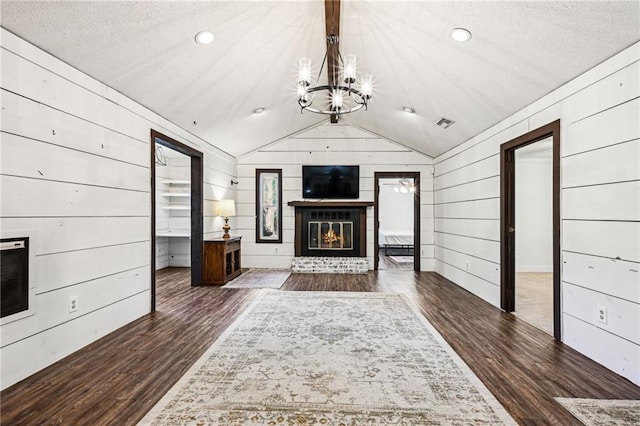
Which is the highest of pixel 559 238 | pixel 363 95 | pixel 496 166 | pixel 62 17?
pixel 62 17

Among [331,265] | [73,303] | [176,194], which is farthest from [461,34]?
[176,194]

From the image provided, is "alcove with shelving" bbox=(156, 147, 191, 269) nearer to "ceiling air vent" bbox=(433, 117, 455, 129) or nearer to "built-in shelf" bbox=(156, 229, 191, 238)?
"built-in shelf" bbox=(156, 229, 191, 238)

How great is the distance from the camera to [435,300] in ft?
15.0

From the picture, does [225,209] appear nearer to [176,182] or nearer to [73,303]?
[176,182]

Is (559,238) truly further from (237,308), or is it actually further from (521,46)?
(237,308)

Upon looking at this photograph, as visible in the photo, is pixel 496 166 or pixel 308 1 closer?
pixel 308 1

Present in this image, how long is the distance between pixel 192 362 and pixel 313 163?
5.17 m

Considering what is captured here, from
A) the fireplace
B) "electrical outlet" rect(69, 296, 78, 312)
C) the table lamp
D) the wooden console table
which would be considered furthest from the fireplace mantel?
"electrical outlet" rect(69, 296, 78, 312)

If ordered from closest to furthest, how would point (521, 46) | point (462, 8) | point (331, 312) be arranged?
point (462, 8) → point (521, 46) → point (331, 312)

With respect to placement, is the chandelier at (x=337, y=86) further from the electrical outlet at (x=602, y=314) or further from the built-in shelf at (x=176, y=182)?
the built-in shelf at (x=176, y=182)

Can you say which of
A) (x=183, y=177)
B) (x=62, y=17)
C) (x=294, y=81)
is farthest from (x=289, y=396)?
(x=183, y=177)

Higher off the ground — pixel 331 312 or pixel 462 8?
pixel 462 8

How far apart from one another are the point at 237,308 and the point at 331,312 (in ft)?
3.86

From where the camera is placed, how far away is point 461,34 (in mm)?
2855
